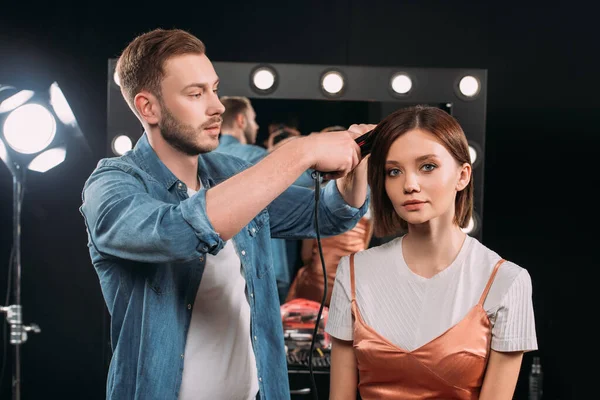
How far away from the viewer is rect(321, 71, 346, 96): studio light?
312 cm

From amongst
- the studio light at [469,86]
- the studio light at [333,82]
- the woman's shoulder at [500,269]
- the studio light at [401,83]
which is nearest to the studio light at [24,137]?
the studio light at [333,82]

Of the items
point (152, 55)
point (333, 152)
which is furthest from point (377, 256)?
point (152, 55)

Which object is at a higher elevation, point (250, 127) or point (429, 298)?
point (250, 127)

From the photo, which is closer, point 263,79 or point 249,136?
point 263,79

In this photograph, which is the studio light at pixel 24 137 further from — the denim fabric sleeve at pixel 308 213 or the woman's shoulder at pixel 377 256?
the woman's shoulder at pixel 377 256

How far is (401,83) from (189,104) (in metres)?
1.59

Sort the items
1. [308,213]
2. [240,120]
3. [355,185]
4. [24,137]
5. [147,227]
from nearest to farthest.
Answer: [147,227] → [355,185] → [308,213] → [24,137] → [240,120]

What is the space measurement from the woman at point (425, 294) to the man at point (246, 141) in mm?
1389

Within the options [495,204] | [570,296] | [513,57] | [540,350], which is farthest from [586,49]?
[540,350]

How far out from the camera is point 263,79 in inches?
123

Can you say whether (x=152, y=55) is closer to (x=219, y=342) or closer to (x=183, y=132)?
(x=183, y=132)

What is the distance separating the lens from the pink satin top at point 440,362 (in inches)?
62.7

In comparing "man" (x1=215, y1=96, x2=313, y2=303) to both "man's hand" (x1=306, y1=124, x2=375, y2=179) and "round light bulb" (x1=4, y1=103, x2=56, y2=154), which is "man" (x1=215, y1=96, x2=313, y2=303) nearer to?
"round light bulb" (x1=4, y1=103, x2=56, y2=154)

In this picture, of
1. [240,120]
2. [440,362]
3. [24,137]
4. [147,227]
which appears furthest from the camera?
[240,120]
